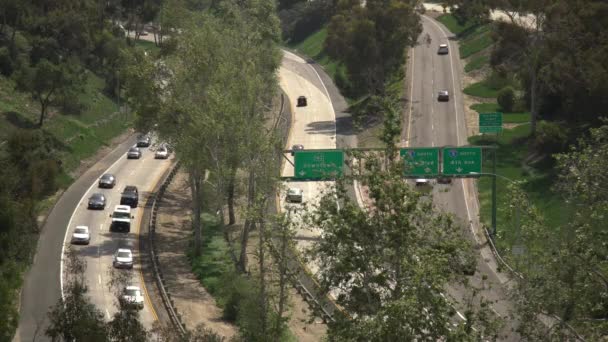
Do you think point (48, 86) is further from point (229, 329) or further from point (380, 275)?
point (380, 275)

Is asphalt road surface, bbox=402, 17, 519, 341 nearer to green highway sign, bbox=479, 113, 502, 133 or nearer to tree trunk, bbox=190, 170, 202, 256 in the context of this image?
green highway sign, bbox=479, 113, 502, 133

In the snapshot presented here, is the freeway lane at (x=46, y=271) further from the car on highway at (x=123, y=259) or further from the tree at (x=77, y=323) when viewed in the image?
the tree at (x=77, y=323)

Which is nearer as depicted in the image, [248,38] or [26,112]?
[248,38]

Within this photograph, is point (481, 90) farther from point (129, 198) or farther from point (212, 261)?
point (212, 261)

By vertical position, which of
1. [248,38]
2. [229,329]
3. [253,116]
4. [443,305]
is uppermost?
[248,38]

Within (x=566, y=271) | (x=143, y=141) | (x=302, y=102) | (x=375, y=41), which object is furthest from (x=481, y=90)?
(x=566, y=271)

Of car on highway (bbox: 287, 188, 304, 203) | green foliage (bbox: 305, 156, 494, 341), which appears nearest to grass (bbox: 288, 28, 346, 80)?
car on highway (bbox: 287, 188, 304, 203)

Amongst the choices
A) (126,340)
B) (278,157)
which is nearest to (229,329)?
(278,157)
